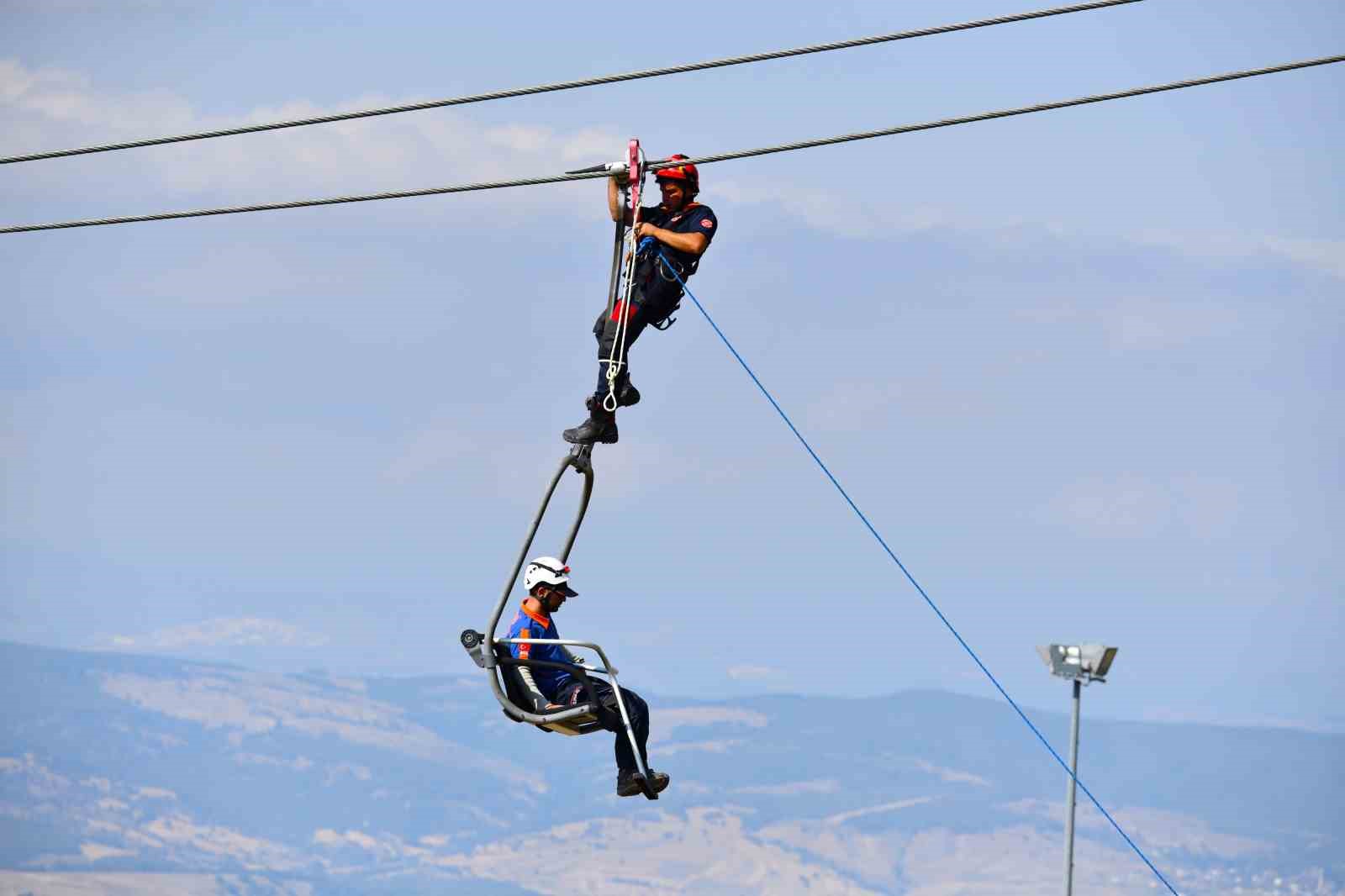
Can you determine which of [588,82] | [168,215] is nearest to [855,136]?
[588,82]

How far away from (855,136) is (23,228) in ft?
27.1

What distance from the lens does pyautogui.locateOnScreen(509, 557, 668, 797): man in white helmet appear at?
23672mm

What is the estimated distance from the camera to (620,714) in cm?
2367

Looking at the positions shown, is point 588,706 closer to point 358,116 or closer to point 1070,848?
point 358,116

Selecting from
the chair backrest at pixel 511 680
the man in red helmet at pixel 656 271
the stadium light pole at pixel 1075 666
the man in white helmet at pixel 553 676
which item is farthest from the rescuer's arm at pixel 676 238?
the stadium light pole at pixel 1075 666

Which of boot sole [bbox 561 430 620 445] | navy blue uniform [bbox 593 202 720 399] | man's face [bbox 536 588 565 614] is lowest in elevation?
man's face [bbox 536 588 565 614]

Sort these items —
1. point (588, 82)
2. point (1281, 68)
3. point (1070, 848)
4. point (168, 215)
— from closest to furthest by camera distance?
point (1281, 68), point (588, 82), point (168, 215), point (1070, 848)

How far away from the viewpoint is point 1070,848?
48688 millimetres

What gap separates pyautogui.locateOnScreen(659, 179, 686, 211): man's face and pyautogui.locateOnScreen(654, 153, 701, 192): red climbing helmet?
0.05m

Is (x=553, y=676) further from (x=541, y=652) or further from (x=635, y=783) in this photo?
(x=635, y=783)

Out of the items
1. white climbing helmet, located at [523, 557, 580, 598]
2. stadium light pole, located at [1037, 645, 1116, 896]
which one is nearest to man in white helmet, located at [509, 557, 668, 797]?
white climbing helmet, located at [523, 557, 580, 598]

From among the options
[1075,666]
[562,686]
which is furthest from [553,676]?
[1075,666]

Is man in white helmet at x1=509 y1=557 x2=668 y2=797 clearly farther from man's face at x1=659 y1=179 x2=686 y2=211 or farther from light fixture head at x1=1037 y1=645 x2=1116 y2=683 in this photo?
light fixture head at x1=1037 y1=645 x2=1116 y2=683

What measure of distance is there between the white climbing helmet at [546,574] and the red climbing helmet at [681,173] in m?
3.53
